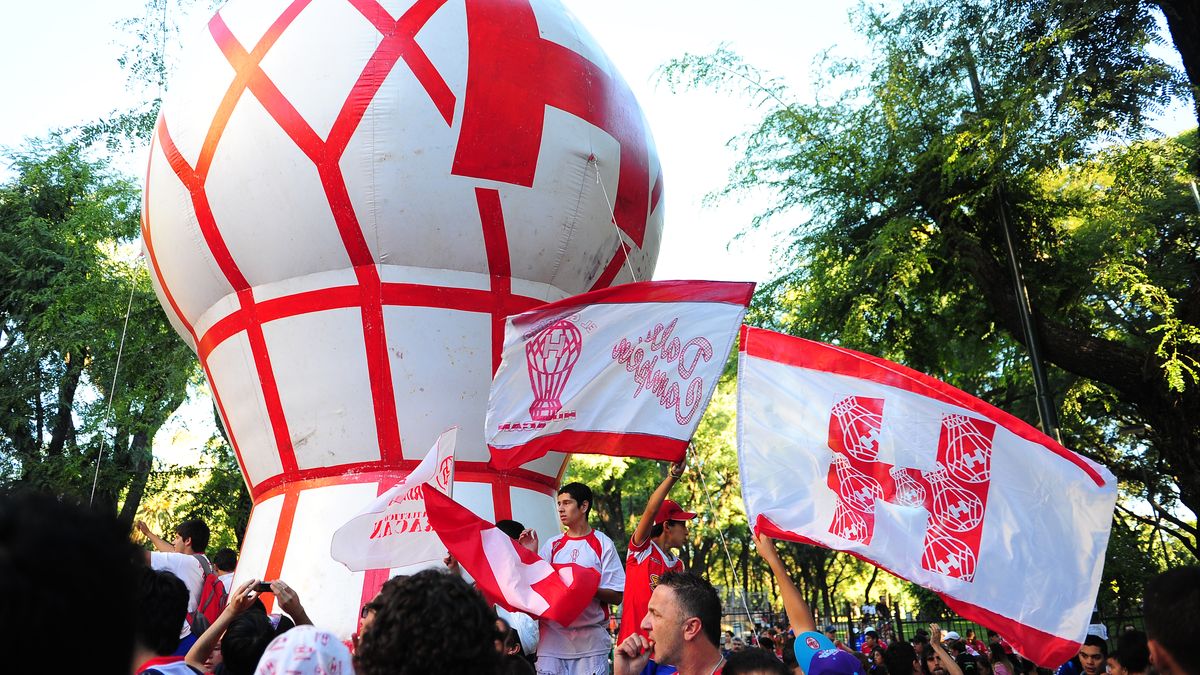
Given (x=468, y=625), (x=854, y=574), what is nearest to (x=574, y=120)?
(x=468, y=625)

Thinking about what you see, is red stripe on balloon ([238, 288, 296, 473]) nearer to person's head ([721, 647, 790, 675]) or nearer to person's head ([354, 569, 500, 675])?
person's head ([721, 647, 790, 675])

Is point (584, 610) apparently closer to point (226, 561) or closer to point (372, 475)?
point (372, 475)

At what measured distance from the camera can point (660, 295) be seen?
22.1 ft

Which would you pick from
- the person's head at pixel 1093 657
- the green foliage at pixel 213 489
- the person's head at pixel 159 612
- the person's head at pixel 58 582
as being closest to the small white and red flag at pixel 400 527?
the person's head at pixel 159 612

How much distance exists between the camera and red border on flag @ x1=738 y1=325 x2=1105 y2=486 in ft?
17.3

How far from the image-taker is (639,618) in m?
6.18

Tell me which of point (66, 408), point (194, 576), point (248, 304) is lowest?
point (194, 576)

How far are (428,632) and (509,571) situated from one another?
3674 mm

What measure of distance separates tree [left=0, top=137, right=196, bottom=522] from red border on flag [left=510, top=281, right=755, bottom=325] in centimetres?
1182

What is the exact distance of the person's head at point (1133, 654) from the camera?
5793 millimetres

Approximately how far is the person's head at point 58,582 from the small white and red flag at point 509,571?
14.1 feet

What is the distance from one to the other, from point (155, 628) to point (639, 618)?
11.4 ft

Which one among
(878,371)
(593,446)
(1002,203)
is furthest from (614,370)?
(1002,203)

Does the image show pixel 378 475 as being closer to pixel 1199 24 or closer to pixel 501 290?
pixel 501 290
